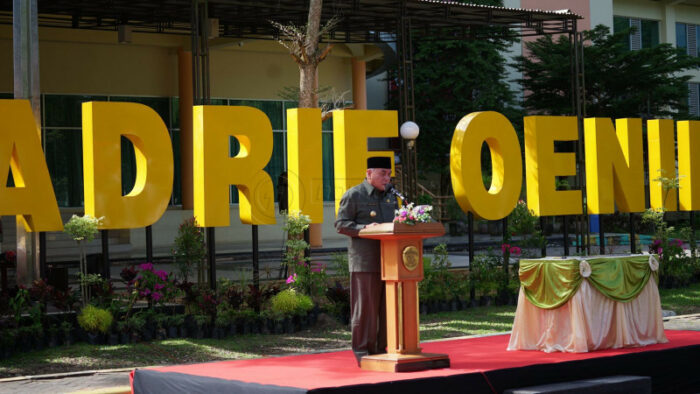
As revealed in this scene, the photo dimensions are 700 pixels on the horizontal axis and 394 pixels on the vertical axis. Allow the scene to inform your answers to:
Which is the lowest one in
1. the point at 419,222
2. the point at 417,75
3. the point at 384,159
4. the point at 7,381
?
the point at 7,381

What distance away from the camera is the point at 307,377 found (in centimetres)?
788

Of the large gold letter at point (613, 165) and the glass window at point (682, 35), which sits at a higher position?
the glass window at point (682, 35)

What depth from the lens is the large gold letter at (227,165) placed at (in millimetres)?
13281

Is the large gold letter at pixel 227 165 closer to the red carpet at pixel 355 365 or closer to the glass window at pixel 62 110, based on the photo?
the red carpet at pixel 355 365

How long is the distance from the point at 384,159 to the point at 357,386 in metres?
2.19

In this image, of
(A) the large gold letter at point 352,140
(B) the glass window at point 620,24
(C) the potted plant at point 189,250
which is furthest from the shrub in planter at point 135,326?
(B) the glass window at point 620,24

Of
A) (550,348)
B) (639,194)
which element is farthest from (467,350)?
(639,194)

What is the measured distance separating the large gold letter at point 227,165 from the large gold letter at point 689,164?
8911mm

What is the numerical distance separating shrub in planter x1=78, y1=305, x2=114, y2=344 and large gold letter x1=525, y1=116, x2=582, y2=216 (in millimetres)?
7602

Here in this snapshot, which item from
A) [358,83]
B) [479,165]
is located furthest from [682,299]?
[358,83]

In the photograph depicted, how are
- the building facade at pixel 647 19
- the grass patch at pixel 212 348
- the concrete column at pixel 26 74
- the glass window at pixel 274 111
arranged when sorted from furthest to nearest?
the building facade at pixel 647 19 → the glass window at pixel 274 111 → the concrete column at pixel 26 74 → the grass patch at pixel 212 348

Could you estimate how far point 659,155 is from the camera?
59.5 ft

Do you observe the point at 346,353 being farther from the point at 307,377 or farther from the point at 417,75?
the point at 417,75

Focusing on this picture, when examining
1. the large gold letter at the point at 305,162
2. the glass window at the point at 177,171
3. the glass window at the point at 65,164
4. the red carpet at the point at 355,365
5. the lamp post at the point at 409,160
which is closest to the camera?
the red carpet at the point at 355,365
